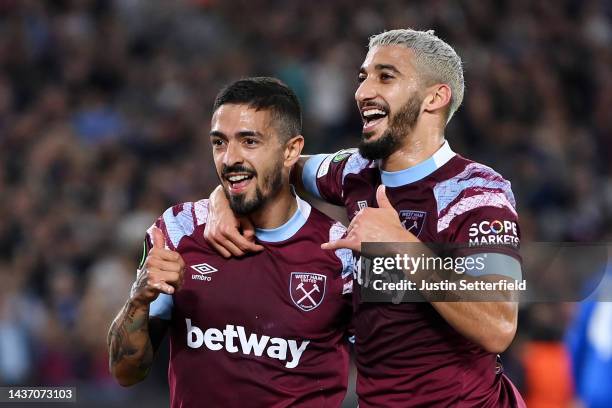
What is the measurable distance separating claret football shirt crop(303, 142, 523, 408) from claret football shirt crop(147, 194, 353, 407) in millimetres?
165

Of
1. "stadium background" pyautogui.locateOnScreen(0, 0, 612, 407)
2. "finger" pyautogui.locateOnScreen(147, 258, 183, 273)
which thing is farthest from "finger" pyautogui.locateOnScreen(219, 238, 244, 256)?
"stadium background" pyautogui.locateOnScreen(0, 0, 612, 407)

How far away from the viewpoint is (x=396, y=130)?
3902 millimetres

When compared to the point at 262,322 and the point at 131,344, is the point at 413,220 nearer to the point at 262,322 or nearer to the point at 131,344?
the point at 262,322

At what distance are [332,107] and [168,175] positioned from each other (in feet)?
6.13

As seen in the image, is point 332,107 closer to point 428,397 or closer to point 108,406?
point 108,406

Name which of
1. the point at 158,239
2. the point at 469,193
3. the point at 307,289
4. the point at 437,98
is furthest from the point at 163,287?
the point at 437,98

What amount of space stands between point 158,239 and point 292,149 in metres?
0.69

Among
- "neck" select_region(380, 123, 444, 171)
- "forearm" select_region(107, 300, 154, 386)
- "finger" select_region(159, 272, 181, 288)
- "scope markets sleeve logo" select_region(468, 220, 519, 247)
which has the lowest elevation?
"forearm" select_region(107, 300, 154, 386)

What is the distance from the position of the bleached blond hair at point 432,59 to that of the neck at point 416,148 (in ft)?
0.56

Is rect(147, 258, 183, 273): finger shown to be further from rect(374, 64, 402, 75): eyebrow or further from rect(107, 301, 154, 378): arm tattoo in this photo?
rect(374, 64, 402, 75): eyebrow

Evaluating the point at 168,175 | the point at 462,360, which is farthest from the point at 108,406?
the point at 462,360

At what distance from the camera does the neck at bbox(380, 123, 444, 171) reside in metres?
3.93

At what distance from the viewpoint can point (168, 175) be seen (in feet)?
29.4

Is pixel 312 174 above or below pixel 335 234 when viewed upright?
above
